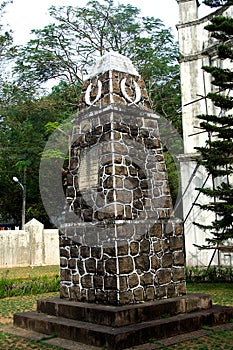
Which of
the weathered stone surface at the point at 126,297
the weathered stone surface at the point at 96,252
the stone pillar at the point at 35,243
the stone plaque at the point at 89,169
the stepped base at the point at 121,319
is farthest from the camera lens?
the stone pillar at the point at 35,243

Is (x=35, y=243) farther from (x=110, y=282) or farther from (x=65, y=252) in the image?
(x=110, y=282)

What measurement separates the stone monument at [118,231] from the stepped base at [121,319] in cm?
1

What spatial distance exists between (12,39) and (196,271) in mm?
13956

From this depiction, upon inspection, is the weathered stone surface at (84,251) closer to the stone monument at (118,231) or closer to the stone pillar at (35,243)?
the stone monument at (118,231)

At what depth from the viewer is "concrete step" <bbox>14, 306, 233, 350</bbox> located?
17.3 feet

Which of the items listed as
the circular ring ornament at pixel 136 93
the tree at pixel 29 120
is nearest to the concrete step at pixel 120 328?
the circular ring ornament at pixel 136 93

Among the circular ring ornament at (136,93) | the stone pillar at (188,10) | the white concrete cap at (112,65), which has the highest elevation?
the stone pillar at (188,10)

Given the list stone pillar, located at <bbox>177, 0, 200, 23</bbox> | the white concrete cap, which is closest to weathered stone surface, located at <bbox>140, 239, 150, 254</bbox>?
the white concrete cap

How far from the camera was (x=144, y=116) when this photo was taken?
7062 mm

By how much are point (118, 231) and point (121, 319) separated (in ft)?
3.83

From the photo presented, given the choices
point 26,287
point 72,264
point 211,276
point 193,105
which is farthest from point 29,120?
point 72,264

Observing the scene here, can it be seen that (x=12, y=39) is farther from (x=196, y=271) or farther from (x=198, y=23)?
(x=196, y=271)

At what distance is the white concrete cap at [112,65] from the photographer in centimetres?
695

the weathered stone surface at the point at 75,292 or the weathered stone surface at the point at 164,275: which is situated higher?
the weathered stone surface at the point at 164,275
